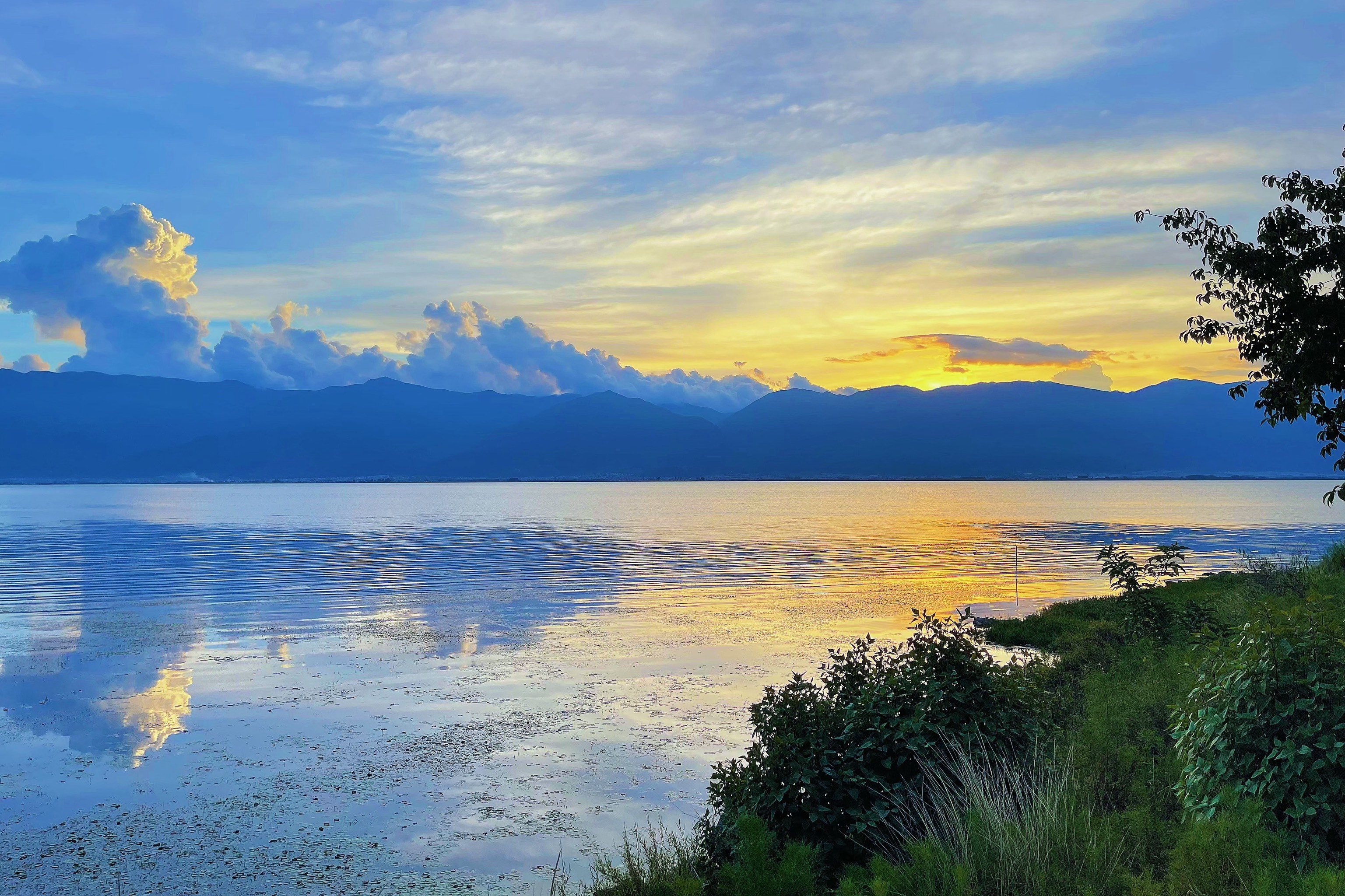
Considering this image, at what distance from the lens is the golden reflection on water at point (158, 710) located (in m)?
17.0

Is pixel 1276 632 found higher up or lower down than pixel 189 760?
higher up

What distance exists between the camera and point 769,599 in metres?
37.1

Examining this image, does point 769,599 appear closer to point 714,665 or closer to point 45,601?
point 714,665

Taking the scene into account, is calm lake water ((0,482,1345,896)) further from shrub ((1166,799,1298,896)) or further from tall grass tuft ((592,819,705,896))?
shrub ((1166,799,1298,896))

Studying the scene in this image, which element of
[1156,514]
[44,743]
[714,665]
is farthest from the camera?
[1156,514]

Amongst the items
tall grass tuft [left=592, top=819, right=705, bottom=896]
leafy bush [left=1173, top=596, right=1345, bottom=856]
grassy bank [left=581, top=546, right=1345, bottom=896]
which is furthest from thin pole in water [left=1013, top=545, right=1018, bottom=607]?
leafy bush [left=1173, top=596, right=1345, bottom=856]

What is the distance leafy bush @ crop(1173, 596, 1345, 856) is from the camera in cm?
841

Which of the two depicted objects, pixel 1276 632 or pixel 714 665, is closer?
pixel 1276 632

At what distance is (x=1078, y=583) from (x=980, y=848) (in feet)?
125

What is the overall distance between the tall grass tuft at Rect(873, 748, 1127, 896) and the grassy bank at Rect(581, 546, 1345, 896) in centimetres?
3

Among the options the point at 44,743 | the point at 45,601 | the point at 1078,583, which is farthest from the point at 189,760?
the point at 1078,583

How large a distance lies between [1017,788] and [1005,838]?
44.6 inches

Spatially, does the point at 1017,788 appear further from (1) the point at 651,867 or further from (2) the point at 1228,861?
(1) the point at 651,867

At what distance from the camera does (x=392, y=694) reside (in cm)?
2077
